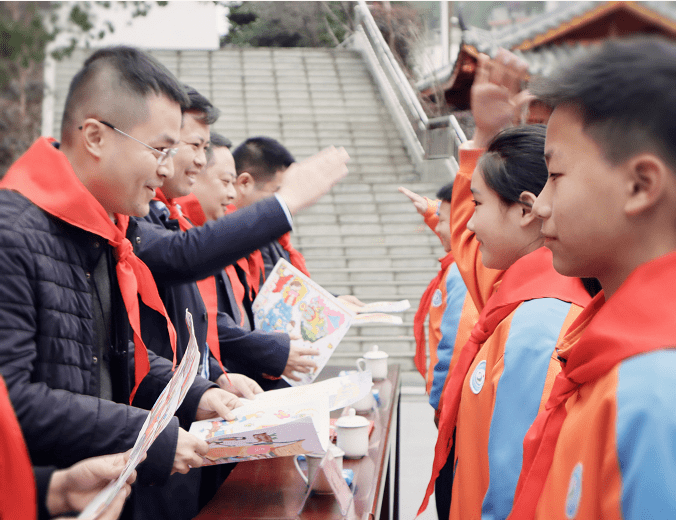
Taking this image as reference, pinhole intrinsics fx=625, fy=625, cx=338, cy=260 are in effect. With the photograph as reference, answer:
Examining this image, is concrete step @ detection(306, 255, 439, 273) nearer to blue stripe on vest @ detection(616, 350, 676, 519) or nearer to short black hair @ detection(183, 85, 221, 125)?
short black hair @ detection(183, 85, 221, 125)

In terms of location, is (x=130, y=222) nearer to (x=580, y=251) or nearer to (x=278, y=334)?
(x=278, y=334)

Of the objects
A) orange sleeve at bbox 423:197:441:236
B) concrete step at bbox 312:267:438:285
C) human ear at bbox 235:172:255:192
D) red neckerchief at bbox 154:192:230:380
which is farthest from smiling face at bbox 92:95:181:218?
concrete step at bbox 312:267:438:285

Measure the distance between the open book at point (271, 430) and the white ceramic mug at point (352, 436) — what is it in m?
0.28

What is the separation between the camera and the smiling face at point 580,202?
818mm

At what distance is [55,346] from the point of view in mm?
1278

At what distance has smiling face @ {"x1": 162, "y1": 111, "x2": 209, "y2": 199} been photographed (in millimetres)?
2252

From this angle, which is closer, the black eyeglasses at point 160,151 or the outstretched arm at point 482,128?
the black eyeglasses at point 160,151

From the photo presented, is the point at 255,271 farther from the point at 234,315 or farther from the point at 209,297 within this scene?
the point at 209,297

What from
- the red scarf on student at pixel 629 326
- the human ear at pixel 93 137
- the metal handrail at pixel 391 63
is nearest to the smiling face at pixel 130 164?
the human ear at pixel 93 137

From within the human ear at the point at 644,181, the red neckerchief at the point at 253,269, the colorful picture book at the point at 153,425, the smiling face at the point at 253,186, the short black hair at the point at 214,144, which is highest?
the human ear at the point at 644,181

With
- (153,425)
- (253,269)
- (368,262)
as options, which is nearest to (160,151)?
(153,425)

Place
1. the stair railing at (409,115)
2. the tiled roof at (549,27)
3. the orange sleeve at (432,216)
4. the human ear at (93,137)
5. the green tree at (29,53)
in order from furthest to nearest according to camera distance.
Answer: the green tree at (29,53) → the stair railing at (409,115) → the tiled roof at (549,27) → the orange sleeve at (432,216) → the human ear at (93,137)

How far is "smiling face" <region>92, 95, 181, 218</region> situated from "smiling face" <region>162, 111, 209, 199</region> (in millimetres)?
723

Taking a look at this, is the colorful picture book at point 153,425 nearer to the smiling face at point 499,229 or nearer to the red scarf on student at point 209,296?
the smiling face at point 499,229
